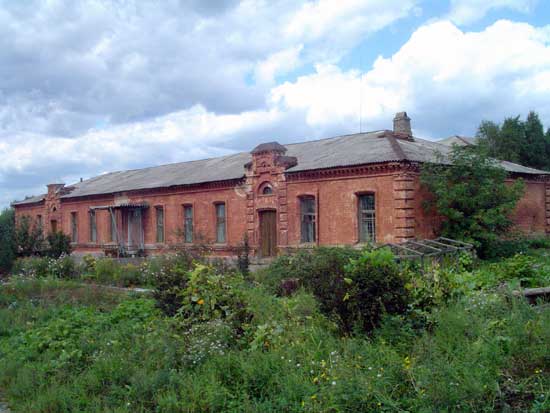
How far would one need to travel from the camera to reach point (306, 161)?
22438 mm

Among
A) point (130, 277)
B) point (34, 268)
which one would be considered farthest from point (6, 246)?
point (130, 277)

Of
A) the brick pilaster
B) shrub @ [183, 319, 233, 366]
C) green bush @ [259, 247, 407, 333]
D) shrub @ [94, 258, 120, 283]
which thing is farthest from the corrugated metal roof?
shrub @ [183, 319, 233, 366]

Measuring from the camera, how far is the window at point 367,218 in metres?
19.7

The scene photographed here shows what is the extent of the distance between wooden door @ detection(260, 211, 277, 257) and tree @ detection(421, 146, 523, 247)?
6550 mm

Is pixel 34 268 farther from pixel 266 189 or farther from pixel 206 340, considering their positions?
pixel 206 340

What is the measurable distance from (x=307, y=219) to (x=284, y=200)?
1188 mm

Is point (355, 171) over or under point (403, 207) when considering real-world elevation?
over

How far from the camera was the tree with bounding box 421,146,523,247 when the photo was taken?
61.3 feet

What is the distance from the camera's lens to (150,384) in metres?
6.27

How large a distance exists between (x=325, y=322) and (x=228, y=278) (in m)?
1.95

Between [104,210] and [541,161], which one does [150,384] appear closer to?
[104,210]

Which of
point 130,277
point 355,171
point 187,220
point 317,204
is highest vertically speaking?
point 355,171

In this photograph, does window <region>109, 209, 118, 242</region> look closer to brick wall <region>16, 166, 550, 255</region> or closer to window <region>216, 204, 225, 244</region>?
brick wall <region>16, 166, 550, 255</region>

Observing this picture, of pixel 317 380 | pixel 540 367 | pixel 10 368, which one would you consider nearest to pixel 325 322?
pixel 317 380
